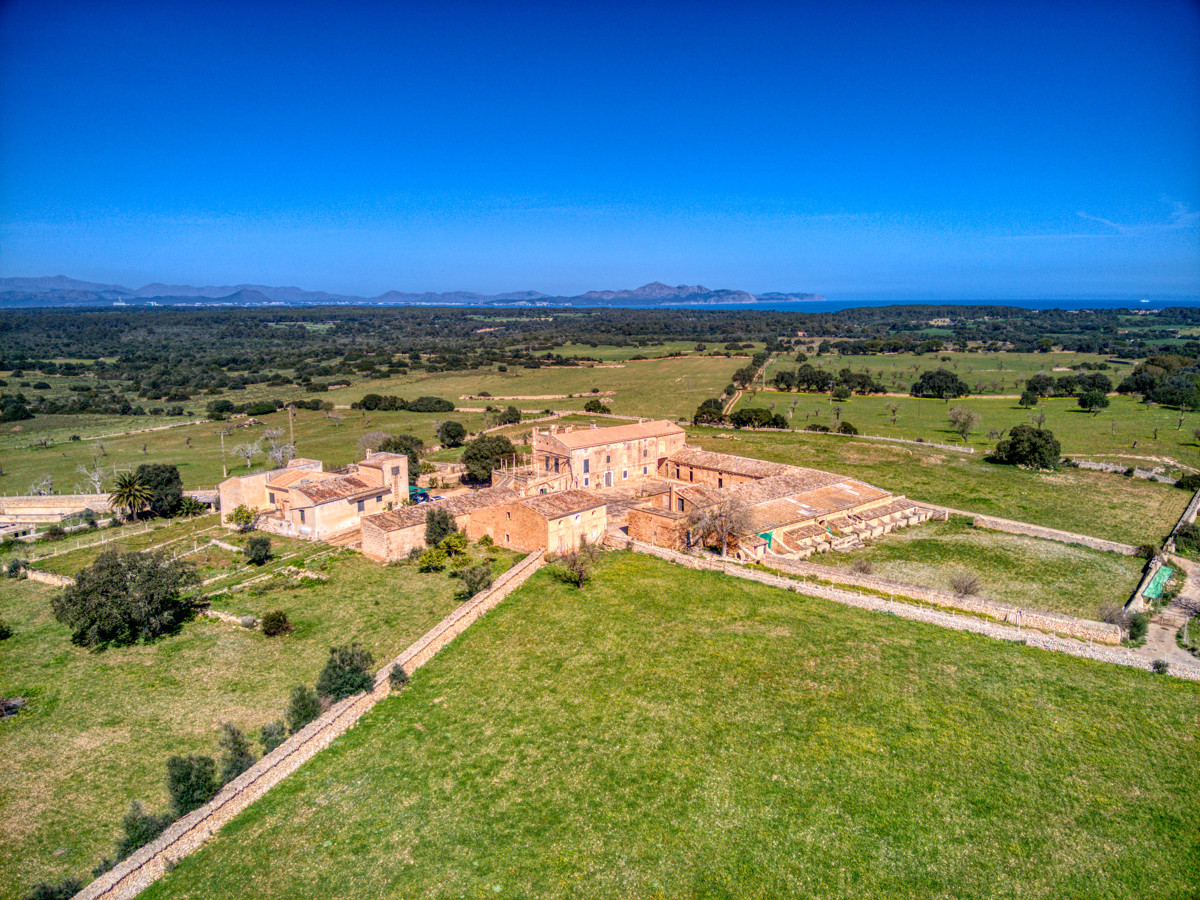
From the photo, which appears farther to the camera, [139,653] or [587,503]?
[587,503]

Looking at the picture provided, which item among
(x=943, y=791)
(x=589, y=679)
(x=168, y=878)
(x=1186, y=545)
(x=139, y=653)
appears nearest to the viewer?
(x=168, y=878)

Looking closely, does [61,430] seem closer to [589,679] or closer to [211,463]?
[211,463]

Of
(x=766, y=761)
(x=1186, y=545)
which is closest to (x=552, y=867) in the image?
(x=766, y=761)

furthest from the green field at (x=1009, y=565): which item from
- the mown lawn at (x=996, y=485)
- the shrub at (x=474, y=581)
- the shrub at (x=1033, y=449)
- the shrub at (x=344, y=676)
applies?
the shrub at (x=344, y=676)

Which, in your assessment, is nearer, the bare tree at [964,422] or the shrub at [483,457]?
the shrub at [483,457]

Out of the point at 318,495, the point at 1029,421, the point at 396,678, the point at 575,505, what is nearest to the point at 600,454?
the point at 575,505

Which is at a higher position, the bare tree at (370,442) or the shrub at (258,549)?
the bare tree at (370,442)

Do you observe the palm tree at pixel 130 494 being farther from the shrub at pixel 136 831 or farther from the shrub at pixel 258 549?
the shrub at pixel 136 831
